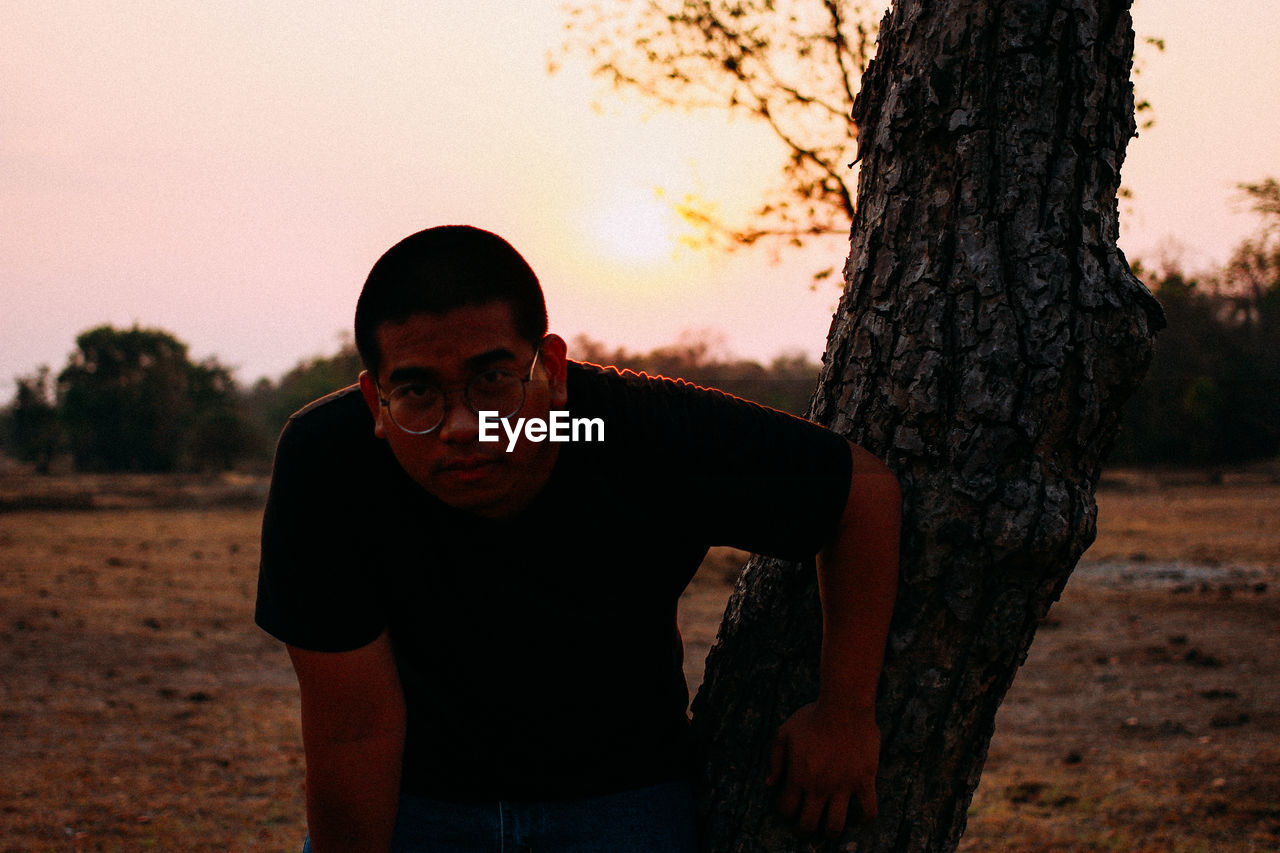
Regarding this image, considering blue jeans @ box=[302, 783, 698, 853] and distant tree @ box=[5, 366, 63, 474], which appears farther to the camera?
distant tree @ box=[5, 366, 63, 474]

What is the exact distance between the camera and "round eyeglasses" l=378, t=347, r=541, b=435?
1784 millimetres

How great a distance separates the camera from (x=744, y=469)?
1806 mm

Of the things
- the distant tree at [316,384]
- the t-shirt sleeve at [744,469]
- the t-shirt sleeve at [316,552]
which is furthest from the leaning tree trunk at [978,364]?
the distant tree at [316,384]

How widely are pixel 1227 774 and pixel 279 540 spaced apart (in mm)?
5978

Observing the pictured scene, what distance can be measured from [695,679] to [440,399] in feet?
21.6

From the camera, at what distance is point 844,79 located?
29.7 ft

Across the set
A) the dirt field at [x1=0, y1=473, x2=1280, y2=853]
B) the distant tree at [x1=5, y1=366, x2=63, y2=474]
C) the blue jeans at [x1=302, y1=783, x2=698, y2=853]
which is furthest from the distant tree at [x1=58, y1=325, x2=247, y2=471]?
the blue jeans at [x1=302, y1=783, x2=698, y2=853]

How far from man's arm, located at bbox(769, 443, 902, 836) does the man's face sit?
64cm

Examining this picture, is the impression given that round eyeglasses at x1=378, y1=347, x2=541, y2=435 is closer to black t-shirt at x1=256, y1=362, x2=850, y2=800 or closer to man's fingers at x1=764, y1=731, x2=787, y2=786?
black t-shirt at x1=256, y1=362, x2=850, y2=800

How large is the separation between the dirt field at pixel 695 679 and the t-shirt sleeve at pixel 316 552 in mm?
3842

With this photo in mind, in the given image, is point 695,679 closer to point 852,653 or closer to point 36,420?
point 852,653

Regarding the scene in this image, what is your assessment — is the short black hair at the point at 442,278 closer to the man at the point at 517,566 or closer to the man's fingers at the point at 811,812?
the man at the point at 517,566

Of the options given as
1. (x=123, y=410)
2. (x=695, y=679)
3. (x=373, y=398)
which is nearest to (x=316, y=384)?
(x=123, y=410)

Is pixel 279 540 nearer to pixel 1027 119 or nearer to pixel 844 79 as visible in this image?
pixel 1027 119
